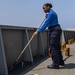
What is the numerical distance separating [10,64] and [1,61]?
131cm

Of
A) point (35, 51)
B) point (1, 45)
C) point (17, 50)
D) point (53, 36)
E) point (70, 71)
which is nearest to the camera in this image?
point (1, 45)

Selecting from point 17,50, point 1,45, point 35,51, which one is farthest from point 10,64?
point 35,51

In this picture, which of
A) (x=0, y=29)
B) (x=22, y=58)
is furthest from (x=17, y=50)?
(x=0, y=29)

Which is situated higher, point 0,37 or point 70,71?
point 0,37

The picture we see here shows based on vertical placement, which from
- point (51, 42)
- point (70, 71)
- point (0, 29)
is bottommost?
point (70, 71)

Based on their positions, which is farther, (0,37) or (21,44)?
(21,44)

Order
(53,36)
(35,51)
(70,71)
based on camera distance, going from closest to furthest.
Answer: (70,71), (53,36), (35,51)

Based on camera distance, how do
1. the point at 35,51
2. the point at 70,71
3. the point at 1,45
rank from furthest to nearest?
the point at 35,51
the point at 70,71
the point at 1,45

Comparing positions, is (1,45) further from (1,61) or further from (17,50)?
(17,50)

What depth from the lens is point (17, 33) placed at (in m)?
8.83

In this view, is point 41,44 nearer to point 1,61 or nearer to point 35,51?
point 35,51

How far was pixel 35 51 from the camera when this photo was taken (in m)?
10.9

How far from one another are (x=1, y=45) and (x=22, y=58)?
8.08 feet

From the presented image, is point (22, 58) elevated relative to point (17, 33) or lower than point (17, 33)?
lower
